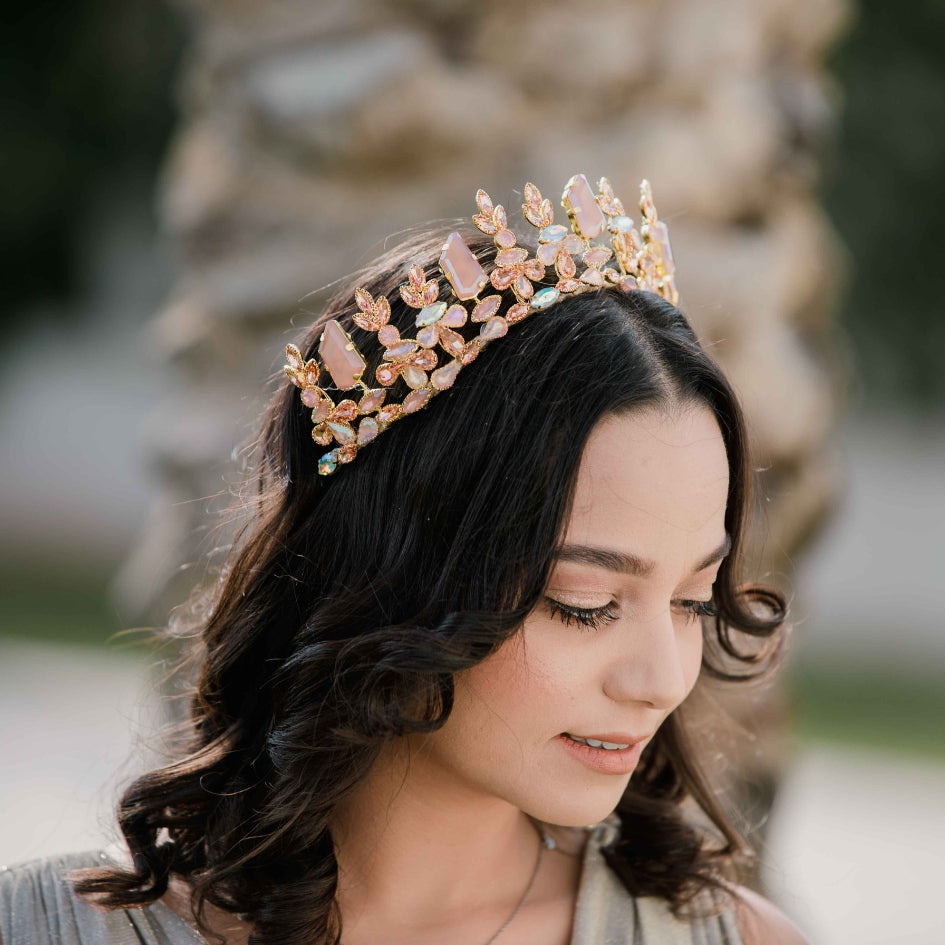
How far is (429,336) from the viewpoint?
180 cm

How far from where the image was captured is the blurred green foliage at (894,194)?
8.00 m

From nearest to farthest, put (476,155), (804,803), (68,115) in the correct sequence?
(476,155) → (804,803) → (68,115)

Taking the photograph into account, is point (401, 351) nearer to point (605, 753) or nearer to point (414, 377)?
point (414, 377)

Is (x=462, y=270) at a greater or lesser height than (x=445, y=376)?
greater

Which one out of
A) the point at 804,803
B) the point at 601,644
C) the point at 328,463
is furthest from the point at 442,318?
the point at 804,803

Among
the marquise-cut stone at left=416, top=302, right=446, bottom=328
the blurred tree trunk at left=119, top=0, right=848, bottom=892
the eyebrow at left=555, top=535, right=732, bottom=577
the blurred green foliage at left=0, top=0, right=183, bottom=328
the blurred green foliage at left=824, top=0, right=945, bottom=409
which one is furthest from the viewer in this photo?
the blurred green foliage at left=0, top=0, right=183, bottom=328

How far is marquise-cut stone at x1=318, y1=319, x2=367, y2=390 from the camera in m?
1.84

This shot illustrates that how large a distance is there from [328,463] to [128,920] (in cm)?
68

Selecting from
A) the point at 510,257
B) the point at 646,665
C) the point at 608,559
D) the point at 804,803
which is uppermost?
the point at 510,257

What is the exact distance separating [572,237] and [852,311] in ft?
22.5

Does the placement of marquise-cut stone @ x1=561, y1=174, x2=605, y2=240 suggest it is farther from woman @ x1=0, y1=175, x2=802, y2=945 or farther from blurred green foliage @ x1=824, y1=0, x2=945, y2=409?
blurred green foliage @ x1=824, y1=0, x2=945, y2=409

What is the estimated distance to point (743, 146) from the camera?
11.6ft

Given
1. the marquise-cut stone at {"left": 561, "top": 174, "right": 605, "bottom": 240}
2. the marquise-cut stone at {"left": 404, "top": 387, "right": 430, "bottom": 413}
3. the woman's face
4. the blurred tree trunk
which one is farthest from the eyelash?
the blurred tree trunk

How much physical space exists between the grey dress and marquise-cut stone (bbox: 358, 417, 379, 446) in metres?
0.71
